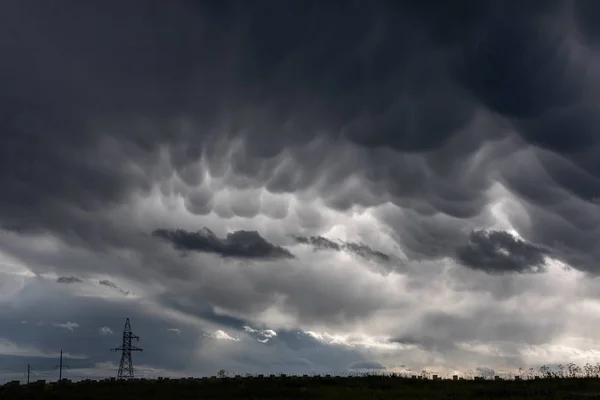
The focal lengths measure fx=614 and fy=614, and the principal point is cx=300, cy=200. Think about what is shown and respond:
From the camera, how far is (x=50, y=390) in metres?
51.2

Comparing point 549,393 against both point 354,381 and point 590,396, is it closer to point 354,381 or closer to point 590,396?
point 590,396

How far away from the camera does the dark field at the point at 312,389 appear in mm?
48688

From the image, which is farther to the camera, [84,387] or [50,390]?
[84,387]

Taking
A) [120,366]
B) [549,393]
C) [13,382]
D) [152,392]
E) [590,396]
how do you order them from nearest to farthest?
[590,396]
[549,393]
[152,392]
[13,382]
[120,366]

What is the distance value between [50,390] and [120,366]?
69.1m

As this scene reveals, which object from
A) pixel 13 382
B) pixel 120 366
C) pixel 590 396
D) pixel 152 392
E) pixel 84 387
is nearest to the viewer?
pixel 590 396

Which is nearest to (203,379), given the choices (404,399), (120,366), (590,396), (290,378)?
(290,378)

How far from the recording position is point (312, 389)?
53.5 meters

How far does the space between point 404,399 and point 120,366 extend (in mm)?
83212

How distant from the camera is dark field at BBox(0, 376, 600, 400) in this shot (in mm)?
48688

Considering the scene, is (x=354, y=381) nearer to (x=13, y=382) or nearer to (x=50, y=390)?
(x=50, y=390)

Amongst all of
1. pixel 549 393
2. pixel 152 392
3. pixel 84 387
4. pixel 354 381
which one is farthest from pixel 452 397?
Answer: pixel 84 387

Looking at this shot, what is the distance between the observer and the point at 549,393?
48.1 meters

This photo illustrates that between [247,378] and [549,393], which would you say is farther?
[247,378]
